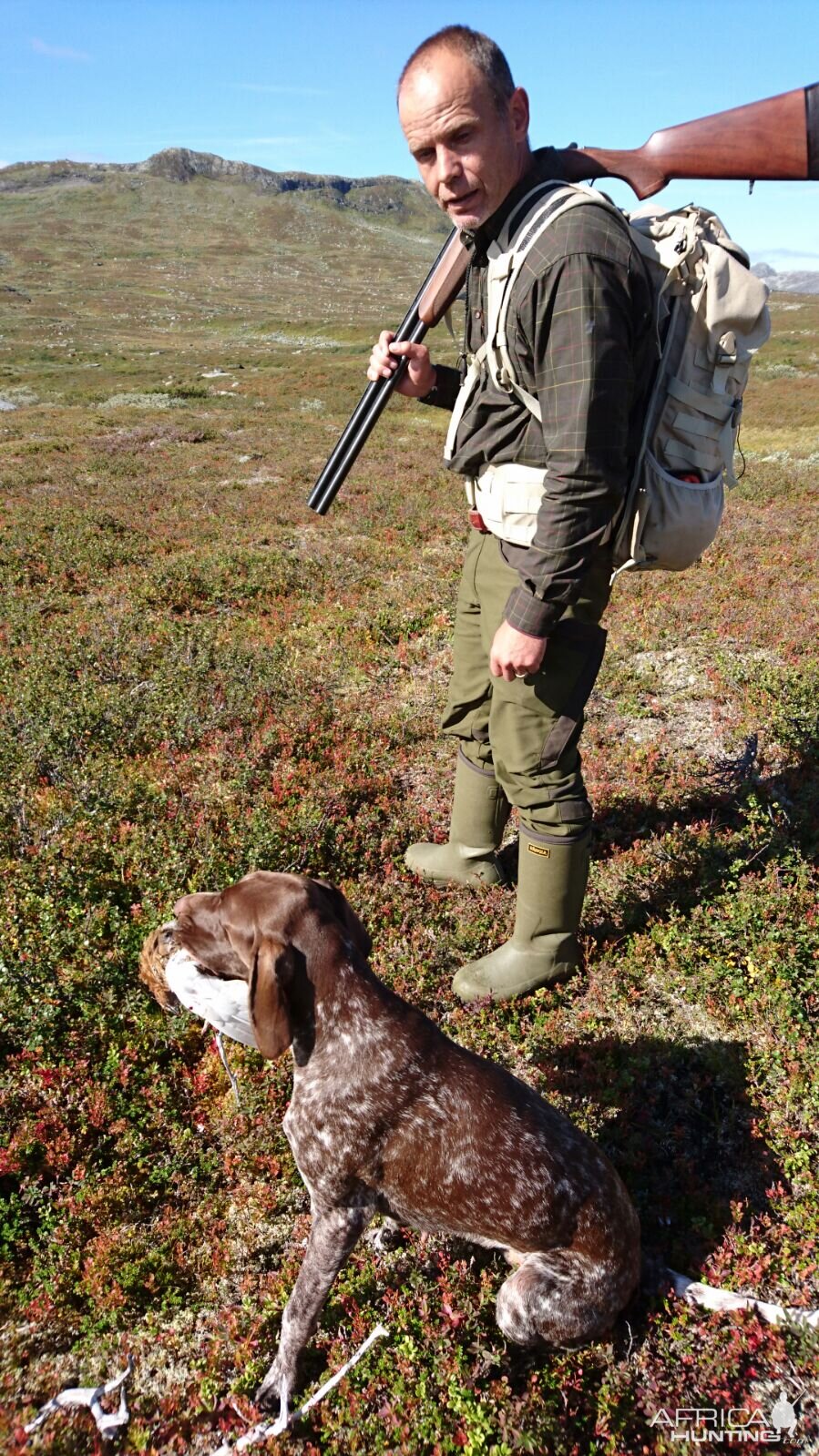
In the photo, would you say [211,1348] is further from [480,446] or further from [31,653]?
[31,653]

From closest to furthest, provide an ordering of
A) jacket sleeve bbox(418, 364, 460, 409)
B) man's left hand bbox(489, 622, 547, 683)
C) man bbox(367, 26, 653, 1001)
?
1. man bbox(367, 26, 653, 1001)
2. man's left hand bbox(489, 622, 547, 683)
3. jacket sleeve bbox(418, 364, 460, 409)

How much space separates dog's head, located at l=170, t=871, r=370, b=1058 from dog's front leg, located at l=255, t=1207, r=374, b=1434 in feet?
2.32

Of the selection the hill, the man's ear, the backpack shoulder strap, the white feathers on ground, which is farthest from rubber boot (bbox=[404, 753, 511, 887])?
the hill

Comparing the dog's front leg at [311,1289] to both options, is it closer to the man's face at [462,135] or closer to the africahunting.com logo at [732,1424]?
the africahunting.com logo at [732,1424]

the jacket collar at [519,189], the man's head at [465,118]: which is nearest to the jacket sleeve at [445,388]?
the jacket collar at [519,189]

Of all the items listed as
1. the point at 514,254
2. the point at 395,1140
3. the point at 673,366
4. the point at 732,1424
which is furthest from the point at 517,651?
the point at 732,1424

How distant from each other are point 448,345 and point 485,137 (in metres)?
49.2

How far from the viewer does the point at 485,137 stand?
3131 millimetres

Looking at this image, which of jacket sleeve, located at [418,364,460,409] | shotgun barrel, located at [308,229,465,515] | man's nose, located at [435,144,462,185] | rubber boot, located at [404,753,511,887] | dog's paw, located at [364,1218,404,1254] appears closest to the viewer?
man's nose, located at [435,144,462,185]

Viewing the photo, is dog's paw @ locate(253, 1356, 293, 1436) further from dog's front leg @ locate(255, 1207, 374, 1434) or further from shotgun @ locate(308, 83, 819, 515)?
shotgun @ locate(308, 83, 819, 515)

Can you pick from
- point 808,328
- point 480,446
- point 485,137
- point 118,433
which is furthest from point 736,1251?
point 808,328

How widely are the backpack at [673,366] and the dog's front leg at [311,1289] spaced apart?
2884 mm

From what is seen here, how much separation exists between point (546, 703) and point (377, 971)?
1.85 meters

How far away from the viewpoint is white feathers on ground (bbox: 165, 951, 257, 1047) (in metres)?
3.18
